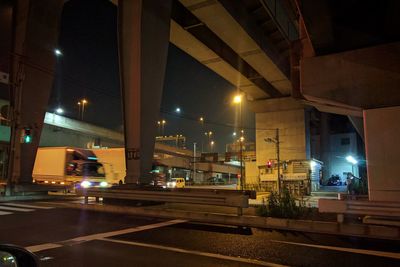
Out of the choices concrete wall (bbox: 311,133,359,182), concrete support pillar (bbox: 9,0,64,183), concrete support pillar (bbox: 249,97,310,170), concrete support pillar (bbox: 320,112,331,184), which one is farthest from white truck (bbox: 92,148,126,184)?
concrete wall (bbox: 311,133,359,182)

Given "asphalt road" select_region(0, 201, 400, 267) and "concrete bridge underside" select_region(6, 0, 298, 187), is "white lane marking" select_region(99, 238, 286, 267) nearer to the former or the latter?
"asphalt road" select_region(0, 201, 400, 267)

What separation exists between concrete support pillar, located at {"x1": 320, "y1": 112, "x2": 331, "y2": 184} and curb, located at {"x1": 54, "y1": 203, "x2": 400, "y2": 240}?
56.5m

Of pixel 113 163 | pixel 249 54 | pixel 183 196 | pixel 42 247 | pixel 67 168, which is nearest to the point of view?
pixel 42 247

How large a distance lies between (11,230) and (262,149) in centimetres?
3679

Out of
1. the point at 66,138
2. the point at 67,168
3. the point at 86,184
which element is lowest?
the point at 86,184

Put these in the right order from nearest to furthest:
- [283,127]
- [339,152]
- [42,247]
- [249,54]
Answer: [42,247] → [249,54] → [283,127] → [339,152]

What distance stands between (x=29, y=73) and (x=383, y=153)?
20.1 metres

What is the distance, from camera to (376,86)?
1189 cm

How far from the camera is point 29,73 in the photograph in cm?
2186

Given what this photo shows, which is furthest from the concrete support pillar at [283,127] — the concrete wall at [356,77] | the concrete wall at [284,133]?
the concrete wall at [356,77]

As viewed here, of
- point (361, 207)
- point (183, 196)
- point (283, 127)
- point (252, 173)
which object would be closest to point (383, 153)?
point (361, 207)

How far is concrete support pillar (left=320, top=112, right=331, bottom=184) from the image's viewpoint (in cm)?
6562

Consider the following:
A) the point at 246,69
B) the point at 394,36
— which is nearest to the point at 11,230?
the point at 394,36

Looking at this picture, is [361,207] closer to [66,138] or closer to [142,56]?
[142,56]
